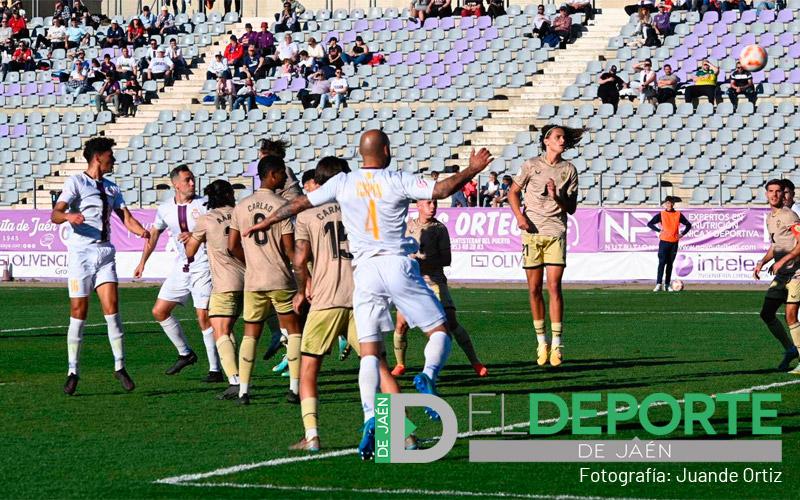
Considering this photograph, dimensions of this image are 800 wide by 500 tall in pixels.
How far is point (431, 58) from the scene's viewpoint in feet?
138

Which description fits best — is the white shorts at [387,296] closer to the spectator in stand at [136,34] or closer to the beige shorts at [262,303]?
the beige shorts at [262,303]

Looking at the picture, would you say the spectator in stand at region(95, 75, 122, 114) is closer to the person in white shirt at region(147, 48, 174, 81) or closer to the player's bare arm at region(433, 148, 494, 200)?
the person in white shirt at region(147, 48, 174, 81)

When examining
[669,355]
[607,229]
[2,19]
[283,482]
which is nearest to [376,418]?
[283,482]

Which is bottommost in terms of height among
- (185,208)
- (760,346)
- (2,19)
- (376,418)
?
(760,346)

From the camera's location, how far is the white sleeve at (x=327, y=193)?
9.08 m

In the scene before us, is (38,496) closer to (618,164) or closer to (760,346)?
(760,346)

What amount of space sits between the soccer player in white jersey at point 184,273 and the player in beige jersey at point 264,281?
193 centimetres

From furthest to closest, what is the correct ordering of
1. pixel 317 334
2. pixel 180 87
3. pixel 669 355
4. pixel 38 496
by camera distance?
pixel 180 87, pixel 669 355, pixel 317 334, pixel 38 496

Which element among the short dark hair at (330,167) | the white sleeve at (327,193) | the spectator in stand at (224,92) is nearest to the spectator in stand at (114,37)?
the spectator in stand at (224,92)

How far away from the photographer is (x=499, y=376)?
1405cm

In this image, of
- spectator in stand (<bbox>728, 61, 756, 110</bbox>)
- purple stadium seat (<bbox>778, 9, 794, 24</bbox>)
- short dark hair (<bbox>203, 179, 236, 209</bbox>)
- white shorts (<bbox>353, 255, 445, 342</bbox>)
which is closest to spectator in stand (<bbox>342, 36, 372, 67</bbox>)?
spectator in stand (<bbox>728, 61, 756, 110</bbox>)

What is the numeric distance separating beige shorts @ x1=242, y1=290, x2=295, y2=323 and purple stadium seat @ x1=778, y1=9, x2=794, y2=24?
30.1 meters

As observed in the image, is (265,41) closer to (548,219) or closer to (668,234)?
(668,234)

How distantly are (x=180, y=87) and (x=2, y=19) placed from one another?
33.3ft
